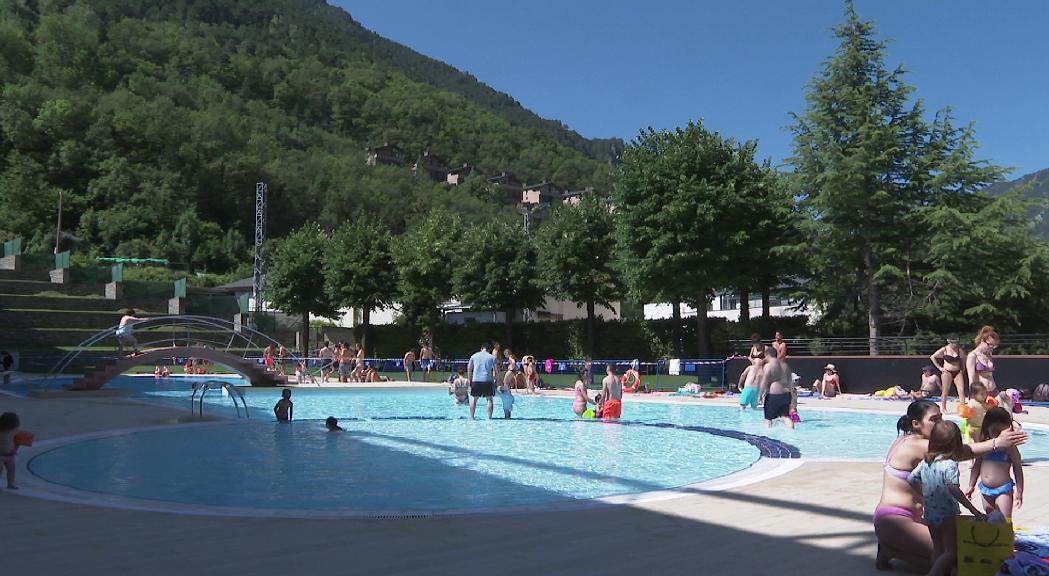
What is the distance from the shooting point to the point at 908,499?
545cm

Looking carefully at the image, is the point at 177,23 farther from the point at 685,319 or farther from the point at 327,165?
the point at 685,319

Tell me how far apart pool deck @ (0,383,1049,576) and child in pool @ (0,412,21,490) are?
0.51m

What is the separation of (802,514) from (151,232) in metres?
92.7

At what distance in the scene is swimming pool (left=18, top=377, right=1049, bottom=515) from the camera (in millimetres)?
8875

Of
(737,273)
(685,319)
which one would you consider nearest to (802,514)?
(737,273)

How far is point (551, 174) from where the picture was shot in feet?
600

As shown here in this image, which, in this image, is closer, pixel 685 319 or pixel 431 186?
pixel 685 319

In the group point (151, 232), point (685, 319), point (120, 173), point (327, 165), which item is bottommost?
point (685, 319)

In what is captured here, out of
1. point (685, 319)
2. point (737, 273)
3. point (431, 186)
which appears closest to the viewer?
point (737, 273)

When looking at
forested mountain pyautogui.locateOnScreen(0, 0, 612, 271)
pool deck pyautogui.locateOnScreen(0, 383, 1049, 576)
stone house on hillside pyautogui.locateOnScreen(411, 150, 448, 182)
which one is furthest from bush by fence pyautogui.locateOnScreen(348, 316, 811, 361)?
stone house on hillside pyautogui.locateOnScreen(411, 150, 448, 182)

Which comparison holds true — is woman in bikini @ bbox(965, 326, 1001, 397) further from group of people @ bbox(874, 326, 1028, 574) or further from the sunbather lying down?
the sunbather lying down

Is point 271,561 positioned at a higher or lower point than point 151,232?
lower

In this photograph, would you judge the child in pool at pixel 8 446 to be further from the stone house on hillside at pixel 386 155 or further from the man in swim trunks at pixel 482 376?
the stone house on hillside at pixel 386 155

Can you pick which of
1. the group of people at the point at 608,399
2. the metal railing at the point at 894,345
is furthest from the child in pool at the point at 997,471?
the metal railing at the point at 894,345
